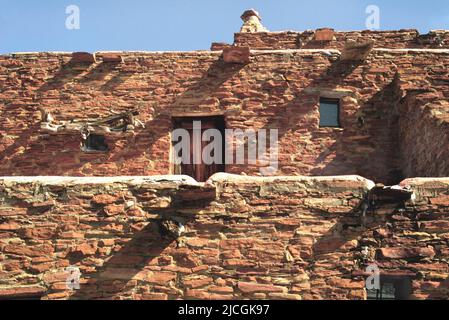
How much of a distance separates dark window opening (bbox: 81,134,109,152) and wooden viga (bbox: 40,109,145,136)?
112mm

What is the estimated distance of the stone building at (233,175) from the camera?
663 centimetres

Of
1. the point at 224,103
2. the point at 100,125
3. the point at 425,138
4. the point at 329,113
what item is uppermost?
the point at 224,103

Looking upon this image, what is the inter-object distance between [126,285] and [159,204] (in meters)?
1.02

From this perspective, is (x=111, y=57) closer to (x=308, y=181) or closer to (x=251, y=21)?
(x=251, y=21)

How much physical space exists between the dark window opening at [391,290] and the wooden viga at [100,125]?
20.5 ft

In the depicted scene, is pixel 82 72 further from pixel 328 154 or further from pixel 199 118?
pixel 328 154

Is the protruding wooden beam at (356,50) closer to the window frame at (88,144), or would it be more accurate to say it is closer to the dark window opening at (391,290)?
the window frame at (88,144)

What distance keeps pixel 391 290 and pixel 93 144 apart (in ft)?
22.6

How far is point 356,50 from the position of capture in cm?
1130

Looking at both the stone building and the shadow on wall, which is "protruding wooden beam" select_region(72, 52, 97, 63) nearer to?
the stone building

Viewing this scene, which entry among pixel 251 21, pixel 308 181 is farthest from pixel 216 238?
pixel 251 21

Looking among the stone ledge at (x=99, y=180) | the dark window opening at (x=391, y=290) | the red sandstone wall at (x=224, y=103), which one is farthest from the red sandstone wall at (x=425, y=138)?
the stone ledge at (x=99, y=180)
